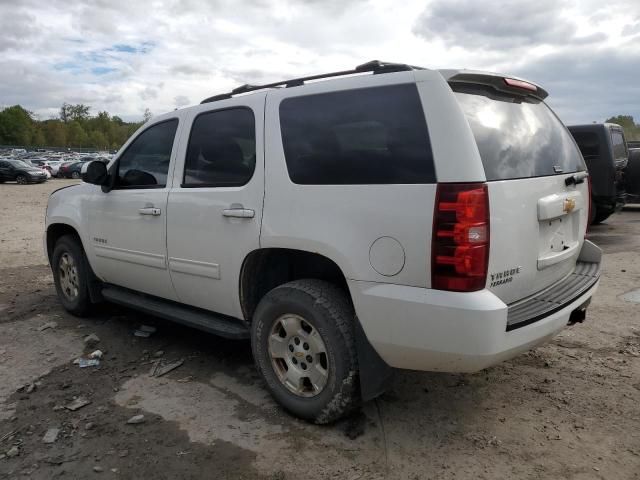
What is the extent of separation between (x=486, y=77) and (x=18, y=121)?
397 feet

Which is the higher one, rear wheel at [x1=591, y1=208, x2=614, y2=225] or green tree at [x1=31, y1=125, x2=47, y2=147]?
green tree at [x1=31, y1=125, x2=47, y2=147]

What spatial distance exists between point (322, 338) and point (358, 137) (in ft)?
3.71

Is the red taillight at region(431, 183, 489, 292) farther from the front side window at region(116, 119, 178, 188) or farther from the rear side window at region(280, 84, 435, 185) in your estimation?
the front side window at region(116, 119, 178, 188)

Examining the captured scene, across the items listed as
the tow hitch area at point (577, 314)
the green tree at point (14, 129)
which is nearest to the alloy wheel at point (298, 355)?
the tow hitch area at point (577, 314)

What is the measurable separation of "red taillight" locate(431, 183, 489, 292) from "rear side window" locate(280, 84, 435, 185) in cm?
16

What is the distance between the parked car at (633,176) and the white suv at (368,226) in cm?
950

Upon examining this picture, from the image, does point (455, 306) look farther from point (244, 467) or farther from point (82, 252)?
point (82, 252)

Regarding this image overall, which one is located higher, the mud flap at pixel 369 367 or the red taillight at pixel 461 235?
the red taillight at pixel 461 235

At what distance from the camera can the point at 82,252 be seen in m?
5.14

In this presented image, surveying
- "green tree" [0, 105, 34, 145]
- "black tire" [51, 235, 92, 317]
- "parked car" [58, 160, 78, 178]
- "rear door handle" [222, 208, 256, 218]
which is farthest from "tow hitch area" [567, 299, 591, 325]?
"green tree" [0, 105, 34, 145]

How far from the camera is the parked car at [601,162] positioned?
355 inches

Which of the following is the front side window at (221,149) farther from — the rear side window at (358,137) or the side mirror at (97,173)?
the side mirror at (97,173)

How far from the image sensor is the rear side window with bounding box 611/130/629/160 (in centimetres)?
972

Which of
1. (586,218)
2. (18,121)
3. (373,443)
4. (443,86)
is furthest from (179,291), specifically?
(18,121)
